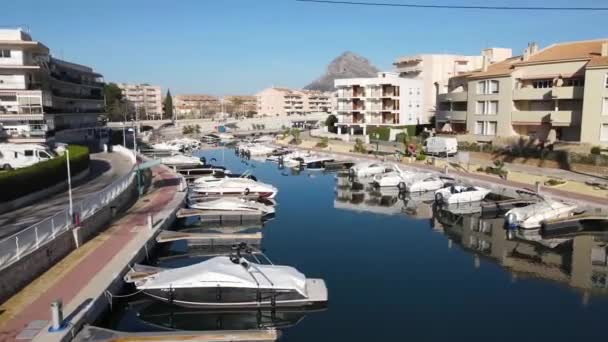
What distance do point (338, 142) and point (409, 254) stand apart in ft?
193

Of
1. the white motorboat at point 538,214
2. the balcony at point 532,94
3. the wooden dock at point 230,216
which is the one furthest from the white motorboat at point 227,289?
the balcony at point 532,94

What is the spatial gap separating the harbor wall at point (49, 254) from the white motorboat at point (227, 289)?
12.8 feet

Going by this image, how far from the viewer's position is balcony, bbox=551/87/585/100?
2094 inches

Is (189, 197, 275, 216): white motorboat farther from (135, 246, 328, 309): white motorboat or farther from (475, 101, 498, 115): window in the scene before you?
(475, 101, 498, 115): window

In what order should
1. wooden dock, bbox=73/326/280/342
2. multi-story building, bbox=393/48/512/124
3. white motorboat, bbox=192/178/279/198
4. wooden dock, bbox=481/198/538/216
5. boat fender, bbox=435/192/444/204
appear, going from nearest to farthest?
wooden dock, bbox=73/326/280/342 < wooden dock, bbox=481/198/538/216 < white motorboat, bbox=192/178/279/198 < boat fender, bbox=435/192/444/204 < multi-story building, bbox=393/48/512/124

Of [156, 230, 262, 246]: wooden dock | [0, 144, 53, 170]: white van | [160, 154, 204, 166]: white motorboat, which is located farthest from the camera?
[160, 154, 204, 166]: white motorboat

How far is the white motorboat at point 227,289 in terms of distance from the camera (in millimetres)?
19062

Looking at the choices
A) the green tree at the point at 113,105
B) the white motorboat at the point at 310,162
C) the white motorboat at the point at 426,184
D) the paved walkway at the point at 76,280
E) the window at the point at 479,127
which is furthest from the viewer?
the green tree at the point at 113,105

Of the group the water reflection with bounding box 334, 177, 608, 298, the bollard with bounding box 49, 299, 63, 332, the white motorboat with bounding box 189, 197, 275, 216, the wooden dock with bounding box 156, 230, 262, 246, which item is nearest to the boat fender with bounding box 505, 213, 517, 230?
the water reflection with bounding box 334, 177, 608, 298

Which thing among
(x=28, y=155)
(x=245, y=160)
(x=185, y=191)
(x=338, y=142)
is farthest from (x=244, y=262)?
(x=338, y=142)

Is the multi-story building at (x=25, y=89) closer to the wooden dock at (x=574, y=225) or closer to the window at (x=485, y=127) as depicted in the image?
the wooden dock at (x=574, y=225)

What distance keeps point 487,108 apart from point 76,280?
5610 cm

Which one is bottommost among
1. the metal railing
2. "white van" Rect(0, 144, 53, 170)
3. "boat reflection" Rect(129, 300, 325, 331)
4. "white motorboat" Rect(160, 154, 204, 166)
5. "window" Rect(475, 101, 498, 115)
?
"boat reflection" Rect(129, 300, 325, 331)

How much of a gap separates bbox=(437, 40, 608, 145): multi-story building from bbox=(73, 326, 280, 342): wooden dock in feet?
154
